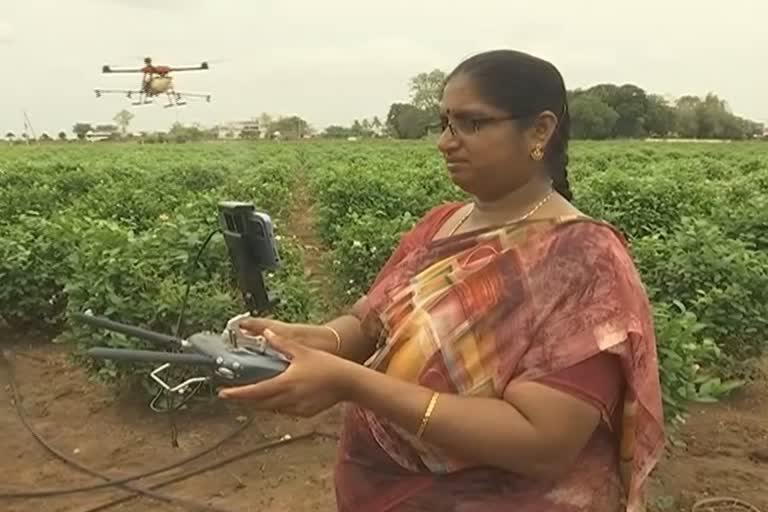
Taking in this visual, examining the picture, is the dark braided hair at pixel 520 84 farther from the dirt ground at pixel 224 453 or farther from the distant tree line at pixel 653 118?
the distant tree line at pixel 653 118

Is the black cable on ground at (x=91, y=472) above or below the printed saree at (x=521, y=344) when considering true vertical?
below

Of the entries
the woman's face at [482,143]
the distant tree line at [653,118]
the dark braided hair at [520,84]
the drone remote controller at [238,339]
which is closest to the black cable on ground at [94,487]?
the drone remote controller at [238,339]

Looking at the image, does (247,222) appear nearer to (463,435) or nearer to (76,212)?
(463,435)

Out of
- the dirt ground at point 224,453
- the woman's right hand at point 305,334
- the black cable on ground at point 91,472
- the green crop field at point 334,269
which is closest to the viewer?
the woman's right hand at point 305,334

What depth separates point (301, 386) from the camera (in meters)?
1.34

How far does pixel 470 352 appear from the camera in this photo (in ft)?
4.59

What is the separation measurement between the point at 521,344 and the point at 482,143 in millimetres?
352

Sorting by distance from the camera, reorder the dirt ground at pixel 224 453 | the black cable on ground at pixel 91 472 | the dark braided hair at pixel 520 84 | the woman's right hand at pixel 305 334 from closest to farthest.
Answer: the dark braided hair at pixel 520 84 → the woman's right hand at pixel 305 334 → the black cable on ground at pixel 91 472 → the dirt ground at pixel 224 453

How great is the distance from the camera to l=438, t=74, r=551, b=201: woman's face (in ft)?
4.82

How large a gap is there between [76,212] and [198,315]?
5.16m

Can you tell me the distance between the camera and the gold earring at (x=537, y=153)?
1.48 m

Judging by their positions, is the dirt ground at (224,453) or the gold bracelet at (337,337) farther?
the dirt ground at (224,453)

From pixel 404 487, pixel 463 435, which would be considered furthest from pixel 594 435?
pixel 404 487

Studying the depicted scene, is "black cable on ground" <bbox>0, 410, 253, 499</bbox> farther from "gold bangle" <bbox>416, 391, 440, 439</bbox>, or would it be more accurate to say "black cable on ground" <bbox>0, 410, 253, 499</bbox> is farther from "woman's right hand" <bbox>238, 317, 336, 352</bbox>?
"gold bangle" <bbox>416, 391, 440, 439</bbox>
